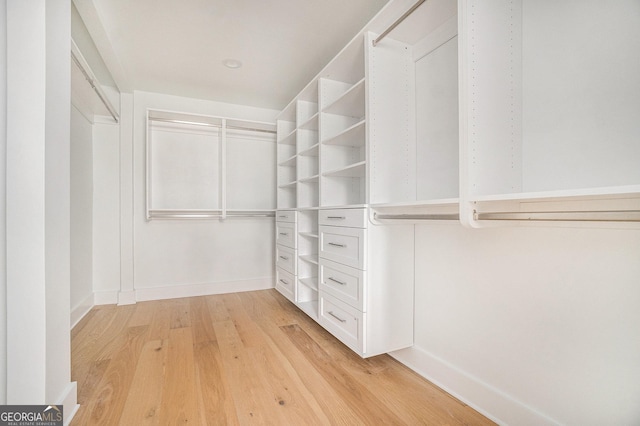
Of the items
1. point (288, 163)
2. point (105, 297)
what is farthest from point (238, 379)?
point (105, 297)

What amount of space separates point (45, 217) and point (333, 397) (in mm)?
1559

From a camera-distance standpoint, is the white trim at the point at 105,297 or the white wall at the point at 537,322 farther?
the white trim at the point at 105,297

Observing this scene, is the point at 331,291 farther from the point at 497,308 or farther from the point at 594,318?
the point at 594,318

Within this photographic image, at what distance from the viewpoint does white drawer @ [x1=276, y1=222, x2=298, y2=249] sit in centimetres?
277

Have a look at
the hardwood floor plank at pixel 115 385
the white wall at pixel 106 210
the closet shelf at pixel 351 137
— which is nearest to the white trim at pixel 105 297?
the white wall at pixel 106 210

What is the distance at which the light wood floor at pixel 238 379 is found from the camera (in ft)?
4.55

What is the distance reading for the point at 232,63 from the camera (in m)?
2.63

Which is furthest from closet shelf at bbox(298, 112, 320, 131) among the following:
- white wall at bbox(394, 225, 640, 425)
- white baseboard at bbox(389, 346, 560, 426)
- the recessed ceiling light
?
white baseboard at bbox(389, 346, 560, 426)

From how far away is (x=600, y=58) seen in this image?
1032 millimetres

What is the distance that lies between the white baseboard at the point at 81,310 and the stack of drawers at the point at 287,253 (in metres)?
1.81

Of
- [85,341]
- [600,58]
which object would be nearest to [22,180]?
[85,341]

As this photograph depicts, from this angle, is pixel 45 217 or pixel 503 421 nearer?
pixel 45 217

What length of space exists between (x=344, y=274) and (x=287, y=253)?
3.89 ft

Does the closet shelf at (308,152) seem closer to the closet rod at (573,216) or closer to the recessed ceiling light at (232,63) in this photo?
the recessed ceiling light at (232,63)
